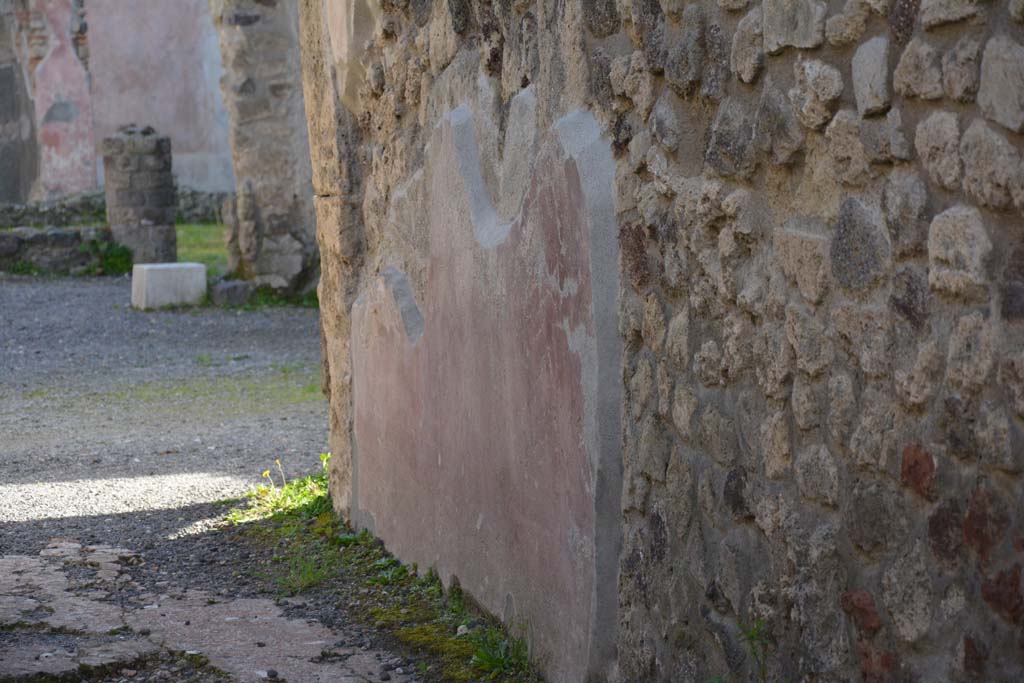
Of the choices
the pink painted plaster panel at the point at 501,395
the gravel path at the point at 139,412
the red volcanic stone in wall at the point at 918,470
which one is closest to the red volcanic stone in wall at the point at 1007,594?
the red volcanic stone in wall at the point at 918,470

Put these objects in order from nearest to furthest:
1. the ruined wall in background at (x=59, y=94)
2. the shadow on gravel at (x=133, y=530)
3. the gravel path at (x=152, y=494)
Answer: the gravel path at (x=152, y=494), the shadow on gravel at (x=133, y=530), the ruined wall in background at (x=59, y=94)

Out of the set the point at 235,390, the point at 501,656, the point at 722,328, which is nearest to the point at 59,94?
the point at 235,390

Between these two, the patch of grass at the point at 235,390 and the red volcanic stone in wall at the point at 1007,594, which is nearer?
the red volcanic stone in wall at the point at 1007,594

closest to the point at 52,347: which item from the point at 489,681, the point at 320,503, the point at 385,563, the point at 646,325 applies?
the point at 320,503

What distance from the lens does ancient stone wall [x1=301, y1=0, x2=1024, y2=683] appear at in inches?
64.7

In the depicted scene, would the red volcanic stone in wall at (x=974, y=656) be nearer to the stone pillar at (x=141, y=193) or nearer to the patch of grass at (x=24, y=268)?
the stone pillar at (x=141, y=193)

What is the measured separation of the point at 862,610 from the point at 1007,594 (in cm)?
32

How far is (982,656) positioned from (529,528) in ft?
4.88

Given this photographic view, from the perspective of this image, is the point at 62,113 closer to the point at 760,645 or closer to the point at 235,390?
the point at 235,390

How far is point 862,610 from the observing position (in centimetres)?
190

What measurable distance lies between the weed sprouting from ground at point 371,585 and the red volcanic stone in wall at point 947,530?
143 centimetres

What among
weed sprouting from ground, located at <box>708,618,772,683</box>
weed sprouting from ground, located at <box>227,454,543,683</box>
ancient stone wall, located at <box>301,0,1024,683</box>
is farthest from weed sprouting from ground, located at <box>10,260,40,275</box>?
weed sprouting from ground, located at <box>708,618,772,683</box>

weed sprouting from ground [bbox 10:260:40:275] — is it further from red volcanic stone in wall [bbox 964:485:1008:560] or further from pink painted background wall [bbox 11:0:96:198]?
red volcanic stone in wall [bbox 964:485:1008:560]

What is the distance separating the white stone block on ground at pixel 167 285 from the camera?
11.7 meters
